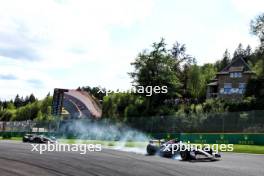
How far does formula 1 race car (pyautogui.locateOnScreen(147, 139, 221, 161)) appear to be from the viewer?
18.1m

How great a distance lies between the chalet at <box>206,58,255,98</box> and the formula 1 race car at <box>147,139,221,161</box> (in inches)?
2258

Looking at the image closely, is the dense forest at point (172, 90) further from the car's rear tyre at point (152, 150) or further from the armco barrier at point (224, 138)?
the car's rear tyre at point (152, 150)

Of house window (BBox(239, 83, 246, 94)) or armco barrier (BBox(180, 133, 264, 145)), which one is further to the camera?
house window (BBox(239, 83, 246, 94))

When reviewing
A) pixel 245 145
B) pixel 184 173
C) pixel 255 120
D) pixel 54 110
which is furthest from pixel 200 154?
pixel 54 110

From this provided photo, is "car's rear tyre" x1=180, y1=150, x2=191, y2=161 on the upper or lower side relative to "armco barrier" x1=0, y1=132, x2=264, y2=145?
lower

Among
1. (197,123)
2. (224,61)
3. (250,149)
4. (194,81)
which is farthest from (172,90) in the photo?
(224,61)

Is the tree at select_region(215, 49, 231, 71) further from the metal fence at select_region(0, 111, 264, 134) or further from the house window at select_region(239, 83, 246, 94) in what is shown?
the metal fence at select_region(0, 111, 264, 134)

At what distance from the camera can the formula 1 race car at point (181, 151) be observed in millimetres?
18125

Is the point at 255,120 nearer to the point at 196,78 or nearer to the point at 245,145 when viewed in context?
the point at 245,145

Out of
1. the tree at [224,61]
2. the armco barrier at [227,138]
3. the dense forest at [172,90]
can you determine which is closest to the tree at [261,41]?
the dense forest at [172,90]

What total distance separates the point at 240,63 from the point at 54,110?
37745 millimetres

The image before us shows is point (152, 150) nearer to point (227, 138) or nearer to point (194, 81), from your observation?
point (227, 138)

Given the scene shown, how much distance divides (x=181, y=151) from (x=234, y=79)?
63241mm

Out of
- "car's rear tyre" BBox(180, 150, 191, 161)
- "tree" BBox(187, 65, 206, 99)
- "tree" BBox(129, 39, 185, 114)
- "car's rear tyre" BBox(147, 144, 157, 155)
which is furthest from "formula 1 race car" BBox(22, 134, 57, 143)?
"tree" BBox(187, 65, 206, 99)
